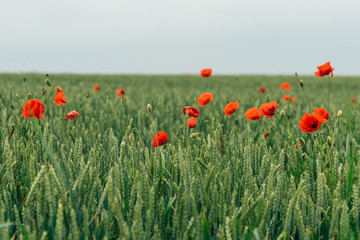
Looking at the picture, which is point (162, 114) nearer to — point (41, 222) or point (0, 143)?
point (0, 143)

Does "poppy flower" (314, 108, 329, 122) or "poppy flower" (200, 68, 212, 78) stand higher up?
"poppy flower" (200, 68, 212, 78)

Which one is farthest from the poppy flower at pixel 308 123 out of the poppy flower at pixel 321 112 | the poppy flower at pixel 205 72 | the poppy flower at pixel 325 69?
the poppy flower at pixel 205 72

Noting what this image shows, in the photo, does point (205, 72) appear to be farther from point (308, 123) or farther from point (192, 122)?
point (308, 123)

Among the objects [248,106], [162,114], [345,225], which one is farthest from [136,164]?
[248,106]

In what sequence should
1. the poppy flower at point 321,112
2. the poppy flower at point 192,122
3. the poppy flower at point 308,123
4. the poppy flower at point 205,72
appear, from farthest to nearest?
the poppy flower at point 205,72
the poppy flower at point 192,122
the poppy flower at point 321,112
the poppy flower at point 308,123

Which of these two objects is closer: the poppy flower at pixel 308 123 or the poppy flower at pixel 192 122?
the poppy flower at pixel 308 123

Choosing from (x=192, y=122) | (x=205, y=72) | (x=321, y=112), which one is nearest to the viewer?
(x=321, y=112)

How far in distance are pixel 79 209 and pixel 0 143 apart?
97cm

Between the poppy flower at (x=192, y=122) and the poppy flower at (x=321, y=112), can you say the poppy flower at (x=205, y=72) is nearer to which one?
the poppy flower at (x=192, y=122)

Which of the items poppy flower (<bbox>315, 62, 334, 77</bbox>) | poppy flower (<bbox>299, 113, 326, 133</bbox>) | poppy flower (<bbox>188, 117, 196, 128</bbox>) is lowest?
poppy flower (<bbox>188, 117, 196, 128</bbox>)

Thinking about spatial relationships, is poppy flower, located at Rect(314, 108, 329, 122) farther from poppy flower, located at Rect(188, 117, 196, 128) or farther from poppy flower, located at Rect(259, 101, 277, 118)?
poppy flower, located at Rect(188, 117, 196, 128)

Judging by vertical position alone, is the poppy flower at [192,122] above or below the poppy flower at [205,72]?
below

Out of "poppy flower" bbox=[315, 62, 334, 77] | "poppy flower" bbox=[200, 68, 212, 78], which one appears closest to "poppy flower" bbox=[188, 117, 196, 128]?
"poppy flower" bbox=[315, 62, 334, 77]

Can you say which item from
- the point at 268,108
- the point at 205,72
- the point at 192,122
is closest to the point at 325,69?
the point at 268,108
